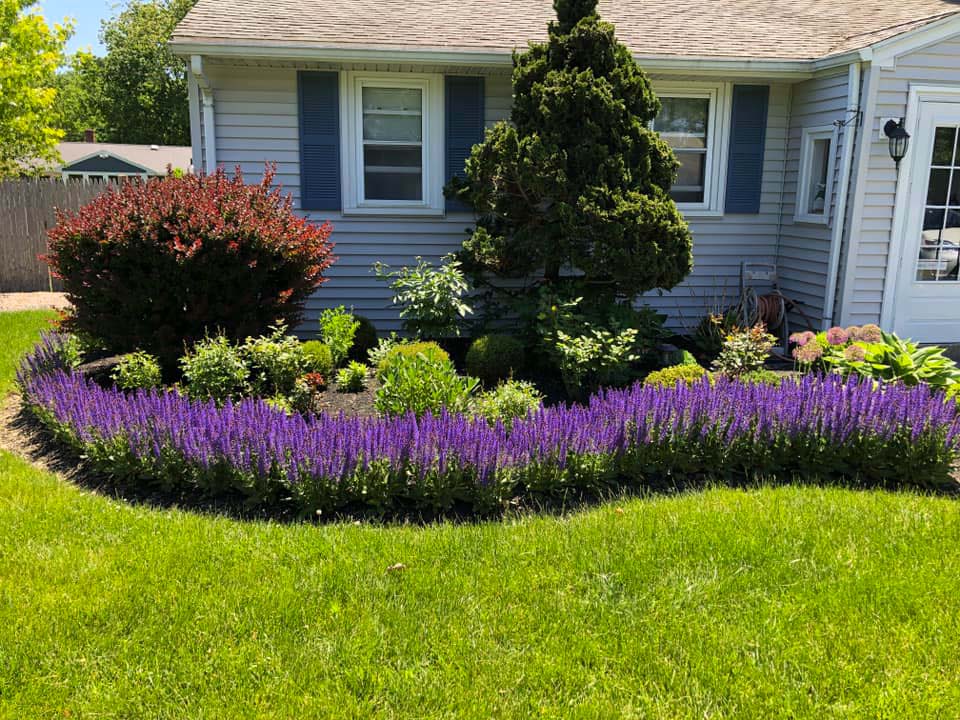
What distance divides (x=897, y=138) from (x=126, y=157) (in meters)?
31.3

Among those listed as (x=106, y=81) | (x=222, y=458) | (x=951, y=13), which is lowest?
(x=222, y=458)

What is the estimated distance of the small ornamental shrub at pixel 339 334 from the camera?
7.22m

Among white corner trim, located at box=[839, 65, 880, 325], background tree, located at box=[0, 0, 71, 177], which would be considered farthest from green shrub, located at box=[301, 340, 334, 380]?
background tree, located at box=[0, 0, 71, 177]

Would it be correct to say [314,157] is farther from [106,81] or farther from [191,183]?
[106,81]

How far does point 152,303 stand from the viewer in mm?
6426

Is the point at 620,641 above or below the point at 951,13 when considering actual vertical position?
below

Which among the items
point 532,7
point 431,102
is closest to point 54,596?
point 431,102

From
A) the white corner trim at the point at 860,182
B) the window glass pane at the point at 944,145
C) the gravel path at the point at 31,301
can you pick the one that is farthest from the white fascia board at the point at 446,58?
the gravel path at the point at 31,301

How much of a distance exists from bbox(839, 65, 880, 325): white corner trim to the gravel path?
10.6 metres

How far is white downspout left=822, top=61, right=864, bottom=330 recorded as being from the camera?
790 centimetres

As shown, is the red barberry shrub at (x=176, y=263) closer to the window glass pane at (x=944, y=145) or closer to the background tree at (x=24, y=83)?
the window glass pane at (x=944, y=145)

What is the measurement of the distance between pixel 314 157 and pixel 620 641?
658 cm

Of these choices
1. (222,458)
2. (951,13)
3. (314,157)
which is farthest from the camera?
(314,157)

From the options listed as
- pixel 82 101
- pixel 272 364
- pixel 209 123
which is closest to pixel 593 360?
pixel 272 364
